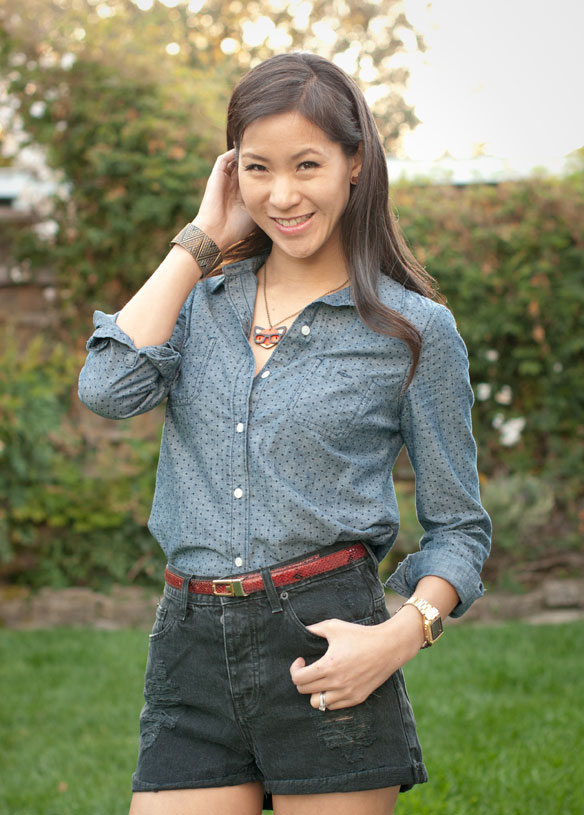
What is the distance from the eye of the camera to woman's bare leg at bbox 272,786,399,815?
1.60 metres

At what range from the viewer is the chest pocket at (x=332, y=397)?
164 centimetres

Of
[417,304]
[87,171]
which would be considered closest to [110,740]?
[417,304]

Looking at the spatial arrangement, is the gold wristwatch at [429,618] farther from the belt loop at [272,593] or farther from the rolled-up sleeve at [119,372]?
the rolled-up sleeve at [119,372]

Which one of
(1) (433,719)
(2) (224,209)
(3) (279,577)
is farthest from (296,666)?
(1) (433,719)

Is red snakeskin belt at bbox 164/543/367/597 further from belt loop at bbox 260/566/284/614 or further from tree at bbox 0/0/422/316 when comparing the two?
tree at bbox 0/0/422/316

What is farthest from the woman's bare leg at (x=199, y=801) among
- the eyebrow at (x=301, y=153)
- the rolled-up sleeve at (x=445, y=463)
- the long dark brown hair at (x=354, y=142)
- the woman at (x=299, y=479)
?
the eyebrow at (x=301, y=153)

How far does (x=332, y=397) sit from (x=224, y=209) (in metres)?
0.48

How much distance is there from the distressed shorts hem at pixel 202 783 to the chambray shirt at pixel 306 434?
367 millimetres

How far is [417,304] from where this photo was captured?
1.74 metres

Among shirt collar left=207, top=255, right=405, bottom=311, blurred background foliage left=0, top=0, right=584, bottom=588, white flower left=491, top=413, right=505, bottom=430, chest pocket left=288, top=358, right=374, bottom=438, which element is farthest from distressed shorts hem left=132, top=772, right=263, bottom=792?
white flower left=491, top=413, right=505, bottom=430

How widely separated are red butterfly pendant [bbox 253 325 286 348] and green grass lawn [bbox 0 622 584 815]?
81.5 inches

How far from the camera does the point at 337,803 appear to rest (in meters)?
1.60

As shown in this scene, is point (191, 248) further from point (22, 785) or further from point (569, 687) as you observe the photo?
point (569, 687)

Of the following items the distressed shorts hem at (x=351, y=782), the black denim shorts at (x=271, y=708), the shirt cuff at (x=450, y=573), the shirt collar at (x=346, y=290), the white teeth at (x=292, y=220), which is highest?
the white teeth at (x=292, y=220)
